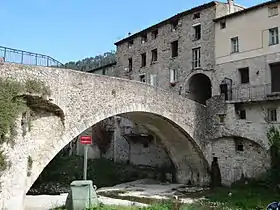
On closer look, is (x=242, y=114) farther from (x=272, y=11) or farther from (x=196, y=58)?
(x=272, y=11)

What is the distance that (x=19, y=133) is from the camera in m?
15.3

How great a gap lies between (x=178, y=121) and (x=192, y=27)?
9.10 meters

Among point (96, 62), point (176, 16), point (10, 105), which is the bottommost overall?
point (10, 105)

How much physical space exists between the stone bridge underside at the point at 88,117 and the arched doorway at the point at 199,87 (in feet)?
13.7

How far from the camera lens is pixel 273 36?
23.7 m

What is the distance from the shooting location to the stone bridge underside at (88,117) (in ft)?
50.4

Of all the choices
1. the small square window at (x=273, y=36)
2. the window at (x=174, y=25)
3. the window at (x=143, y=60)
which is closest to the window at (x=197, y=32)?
the window at (x=174, y=25)

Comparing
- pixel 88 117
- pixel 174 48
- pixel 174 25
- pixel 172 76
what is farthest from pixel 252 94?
pixel 88 117

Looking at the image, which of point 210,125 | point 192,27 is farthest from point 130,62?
point 210,125

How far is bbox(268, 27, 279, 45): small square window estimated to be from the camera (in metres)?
23.4

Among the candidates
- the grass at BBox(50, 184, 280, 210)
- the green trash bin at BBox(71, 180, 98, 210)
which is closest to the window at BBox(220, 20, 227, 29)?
the grass at BBox(50, 184, 280, 210)

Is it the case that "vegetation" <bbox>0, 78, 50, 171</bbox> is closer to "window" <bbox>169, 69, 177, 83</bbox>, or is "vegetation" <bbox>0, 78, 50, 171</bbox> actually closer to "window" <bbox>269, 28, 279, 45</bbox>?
"window" <bbox>269, 28, 279, 45</bbox>

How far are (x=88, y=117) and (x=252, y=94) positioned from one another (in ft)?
38.6

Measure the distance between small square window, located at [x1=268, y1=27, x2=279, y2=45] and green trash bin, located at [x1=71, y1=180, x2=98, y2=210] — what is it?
16.3 m
